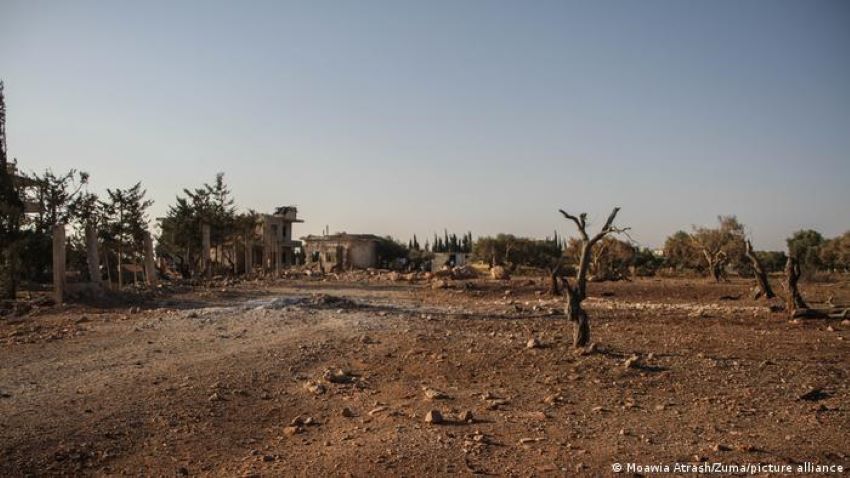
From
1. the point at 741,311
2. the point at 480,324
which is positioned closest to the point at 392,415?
the point at 480,324

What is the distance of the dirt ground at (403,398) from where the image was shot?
527cm

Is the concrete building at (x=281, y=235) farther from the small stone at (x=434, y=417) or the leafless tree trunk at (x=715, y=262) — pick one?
the small stone at (x=434, y=417)

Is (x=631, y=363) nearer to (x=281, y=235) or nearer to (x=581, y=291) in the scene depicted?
(x=581, y=291)

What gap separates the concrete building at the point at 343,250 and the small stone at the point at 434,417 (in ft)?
157

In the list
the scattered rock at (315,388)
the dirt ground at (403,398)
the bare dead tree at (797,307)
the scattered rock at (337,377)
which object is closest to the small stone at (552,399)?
the dirt ground at (403,398)

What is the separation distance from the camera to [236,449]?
5.55 metres

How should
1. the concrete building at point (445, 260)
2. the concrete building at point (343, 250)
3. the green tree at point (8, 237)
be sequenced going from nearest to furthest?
1. the green tree at point (8, 237)
2. the concrete building at point (343, 250)
3. the concrete building at point (445, 260)

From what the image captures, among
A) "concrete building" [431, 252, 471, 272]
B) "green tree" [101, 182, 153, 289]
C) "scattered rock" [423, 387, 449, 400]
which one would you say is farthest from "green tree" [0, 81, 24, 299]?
"concrete building" [431, 252, 471, 272]

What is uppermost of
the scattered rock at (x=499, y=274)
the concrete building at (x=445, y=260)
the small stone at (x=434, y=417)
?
the concrete building at (x=445, y=260)

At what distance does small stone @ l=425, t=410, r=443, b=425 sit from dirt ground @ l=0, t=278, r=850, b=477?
5 centimetres

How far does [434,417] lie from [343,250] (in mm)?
49794

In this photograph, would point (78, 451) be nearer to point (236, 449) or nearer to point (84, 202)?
point (236, 449)

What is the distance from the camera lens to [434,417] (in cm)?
614

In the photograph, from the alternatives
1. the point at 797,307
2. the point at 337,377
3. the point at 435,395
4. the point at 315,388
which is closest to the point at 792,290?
the point at 797,307
